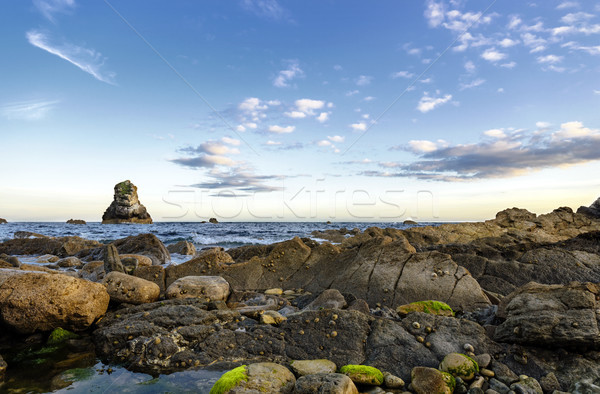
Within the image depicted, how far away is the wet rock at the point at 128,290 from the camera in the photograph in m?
7.82

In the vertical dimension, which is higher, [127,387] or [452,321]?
[452,321]

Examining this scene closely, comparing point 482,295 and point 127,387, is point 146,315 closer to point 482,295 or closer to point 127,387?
point 127,387

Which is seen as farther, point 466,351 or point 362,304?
point 362,304

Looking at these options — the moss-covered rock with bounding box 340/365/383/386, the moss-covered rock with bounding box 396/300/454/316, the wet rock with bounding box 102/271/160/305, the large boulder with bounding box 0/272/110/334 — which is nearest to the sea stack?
the wet rock with bounding box 102/271/160/305

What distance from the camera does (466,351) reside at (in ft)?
17.0

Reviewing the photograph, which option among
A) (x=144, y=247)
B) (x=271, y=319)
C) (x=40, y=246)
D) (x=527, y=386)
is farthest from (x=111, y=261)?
(x=40, y=246)

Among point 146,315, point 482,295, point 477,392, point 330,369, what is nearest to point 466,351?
point 477,392

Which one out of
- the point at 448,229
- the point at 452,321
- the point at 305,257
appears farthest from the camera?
the point at 448,229

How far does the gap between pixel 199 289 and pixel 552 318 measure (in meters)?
6.92

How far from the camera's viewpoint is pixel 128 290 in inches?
312

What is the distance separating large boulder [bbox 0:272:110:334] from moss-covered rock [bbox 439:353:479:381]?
6.25 meters

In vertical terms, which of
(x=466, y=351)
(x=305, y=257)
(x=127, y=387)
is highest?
(x=305, y=257)

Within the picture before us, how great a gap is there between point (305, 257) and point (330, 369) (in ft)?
19.8

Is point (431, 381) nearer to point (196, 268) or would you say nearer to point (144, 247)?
point (196, 268)
